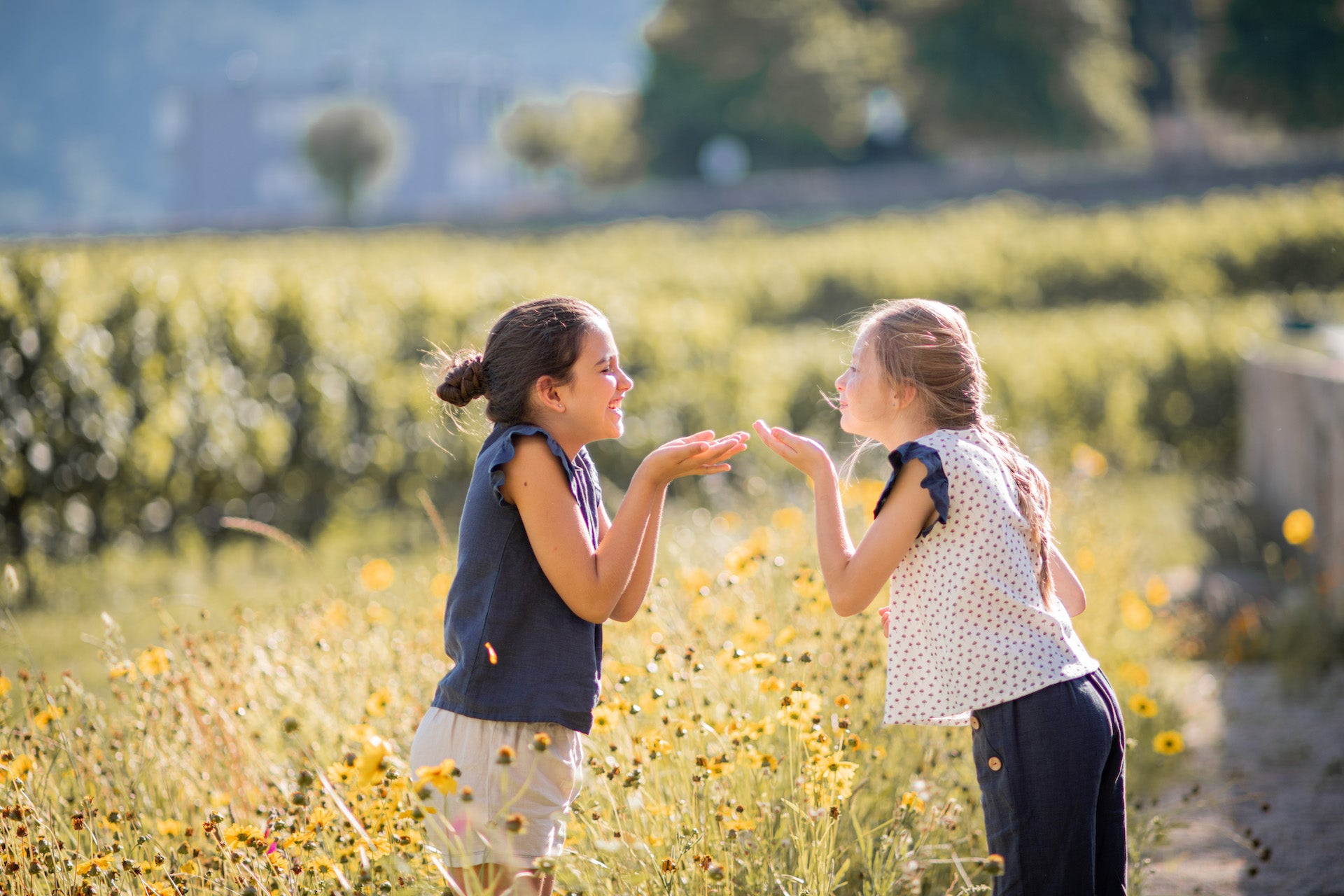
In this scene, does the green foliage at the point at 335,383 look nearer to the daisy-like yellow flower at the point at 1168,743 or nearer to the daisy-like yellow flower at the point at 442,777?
the daisy-like yellow flower at the point at 1168,743

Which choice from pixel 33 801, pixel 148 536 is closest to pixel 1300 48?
pixel 148 536

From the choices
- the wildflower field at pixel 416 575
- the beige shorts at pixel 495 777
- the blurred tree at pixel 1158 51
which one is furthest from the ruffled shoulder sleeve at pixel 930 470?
the blurred tree at pixel 1158 51

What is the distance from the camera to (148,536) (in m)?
7.04

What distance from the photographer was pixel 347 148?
60062 mm

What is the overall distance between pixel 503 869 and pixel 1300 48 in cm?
4884

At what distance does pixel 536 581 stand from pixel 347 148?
62.8 m

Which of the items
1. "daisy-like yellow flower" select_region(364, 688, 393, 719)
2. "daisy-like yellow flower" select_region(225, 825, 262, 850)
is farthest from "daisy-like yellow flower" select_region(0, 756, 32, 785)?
"daisy-like yellow flower" select_region(364, 688, 393, 719)

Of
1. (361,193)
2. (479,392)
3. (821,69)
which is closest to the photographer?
(479,392)

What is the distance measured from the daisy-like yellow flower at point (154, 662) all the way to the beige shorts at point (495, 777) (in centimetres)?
92

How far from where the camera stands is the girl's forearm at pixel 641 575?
199 cm

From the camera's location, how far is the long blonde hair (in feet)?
6.36

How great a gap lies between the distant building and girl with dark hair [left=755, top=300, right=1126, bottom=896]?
334 feet

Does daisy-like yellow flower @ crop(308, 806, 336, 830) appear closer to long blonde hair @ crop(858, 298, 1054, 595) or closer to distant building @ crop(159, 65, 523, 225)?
long blonde hair @ crop(858, 298, 1054, 595)

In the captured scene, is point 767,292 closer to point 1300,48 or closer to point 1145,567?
point 1145,567
